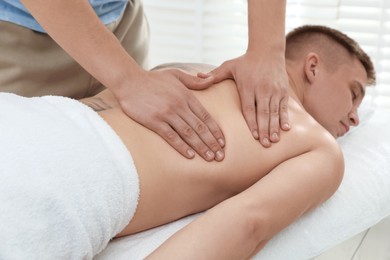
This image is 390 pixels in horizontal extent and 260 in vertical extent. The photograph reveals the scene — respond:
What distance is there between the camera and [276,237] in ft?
5.24

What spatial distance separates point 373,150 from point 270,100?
0.43 meters

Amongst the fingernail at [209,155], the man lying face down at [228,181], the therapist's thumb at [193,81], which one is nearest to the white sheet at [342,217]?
the man lying face down at [228,181]

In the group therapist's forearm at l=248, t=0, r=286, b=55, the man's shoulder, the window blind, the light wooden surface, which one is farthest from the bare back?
the window blind

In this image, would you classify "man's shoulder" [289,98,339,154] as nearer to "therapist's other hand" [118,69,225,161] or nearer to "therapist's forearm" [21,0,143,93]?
"therapist's other hand" [118,69,225,161]

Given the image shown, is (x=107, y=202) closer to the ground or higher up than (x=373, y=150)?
higher up

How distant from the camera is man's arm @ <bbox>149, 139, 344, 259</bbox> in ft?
4.47

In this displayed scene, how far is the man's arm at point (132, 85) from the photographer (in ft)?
5.10

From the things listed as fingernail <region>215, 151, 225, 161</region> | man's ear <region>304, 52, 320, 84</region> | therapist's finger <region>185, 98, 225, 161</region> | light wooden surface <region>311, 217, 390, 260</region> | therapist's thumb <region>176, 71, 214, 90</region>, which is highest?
therapist's thumb <region>176, 71, 214, 90</region>

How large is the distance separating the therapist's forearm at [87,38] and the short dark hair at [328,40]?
61 cm

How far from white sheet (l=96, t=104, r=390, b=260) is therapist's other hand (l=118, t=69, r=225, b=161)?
19 cm

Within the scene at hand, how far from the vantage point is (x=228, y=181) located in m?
1.58

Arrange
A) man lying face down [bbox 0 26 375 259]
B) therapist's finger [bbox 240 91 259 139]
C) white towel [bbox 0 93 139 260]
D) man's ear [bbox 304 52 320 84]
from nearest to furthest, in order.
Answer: white towel [bbox 0 93 139 260], man lying face down [bbox 0 26 375 259], therapist's finger [bbox 240 91 259 139], man's ear [bbox 304 52 320 84]

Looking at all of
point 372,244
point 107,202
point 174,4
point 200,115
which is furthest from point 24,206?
point 174,4

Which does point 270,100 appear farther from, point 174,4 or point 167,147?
point 174,4
